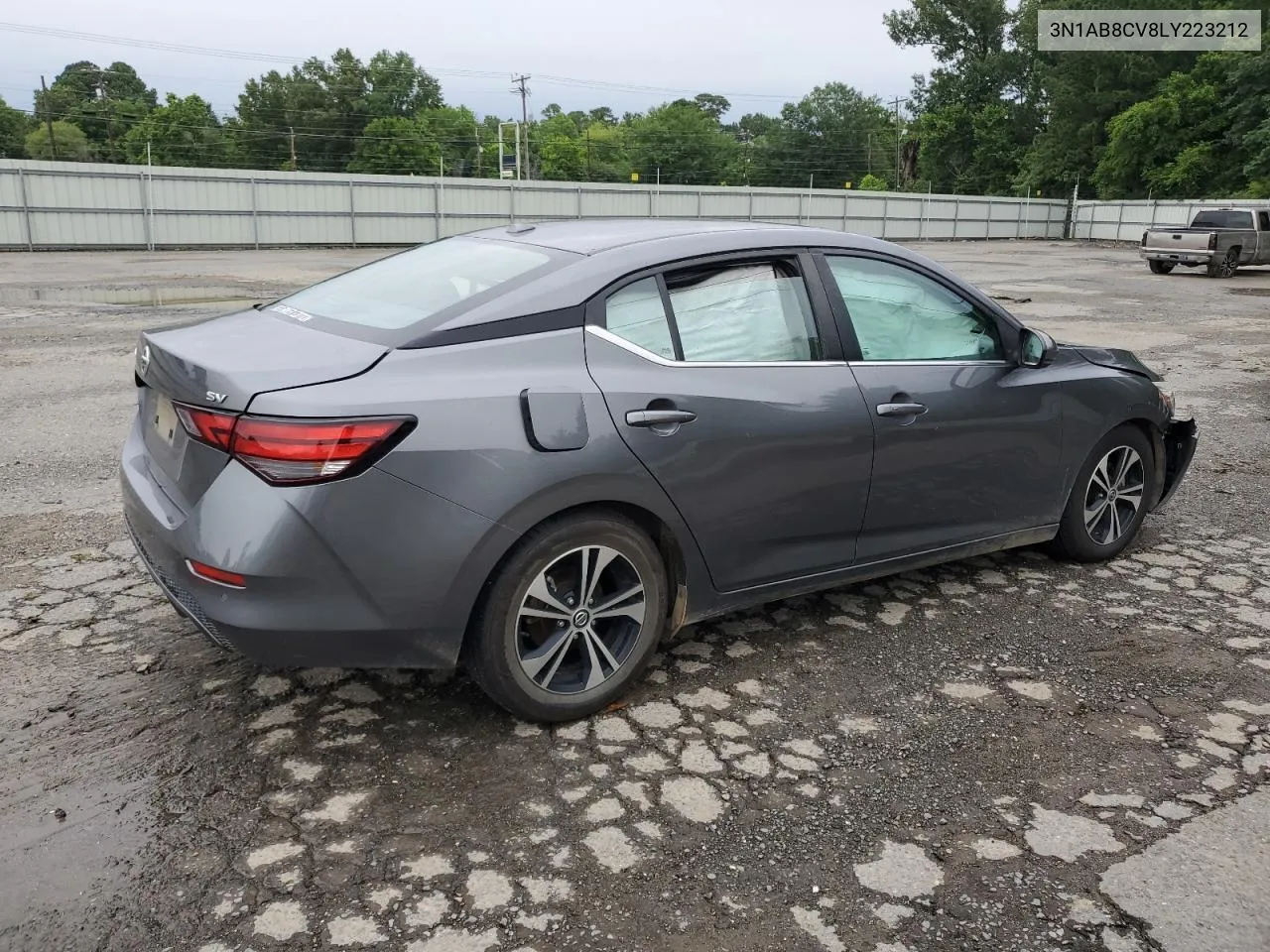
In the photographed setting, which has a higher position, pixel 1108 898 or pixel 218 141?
pixel 218 141

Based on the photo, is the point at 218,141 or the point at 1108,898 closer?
the point at 1108,898

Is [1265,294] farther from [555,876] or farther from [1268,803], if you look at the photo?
[555,876]

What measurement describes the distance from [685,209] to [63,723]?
1434 inches

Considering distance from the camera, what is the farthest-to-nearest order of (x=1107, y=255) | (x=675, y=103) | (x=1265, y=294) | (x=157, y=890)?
(x=675, y=103) → (x=1107, y=255) → (x=1265, y=294) → (x=157, y=890)

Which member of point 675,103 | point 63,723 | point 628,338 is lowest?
point 63,723

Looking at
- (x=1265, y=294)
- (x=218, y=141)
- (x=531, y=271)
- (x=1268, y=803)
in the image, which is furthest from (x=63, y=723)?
(x=218, y=141)

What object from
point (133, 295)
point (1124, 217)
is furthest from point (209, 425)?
point (1124, 217)

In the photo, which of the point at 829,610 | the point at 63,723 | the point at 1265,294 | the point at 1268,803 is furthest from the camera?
the point at 1265,294

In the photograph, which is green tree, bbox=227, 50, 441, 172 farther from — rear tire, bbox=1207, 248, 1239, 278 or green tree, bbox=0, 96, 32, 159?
rear tire, bbox=1207, 248, 1239, 278

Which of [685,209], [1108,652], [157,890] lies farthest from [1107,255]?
[157,890]

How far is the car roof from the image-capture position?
360 centimetres

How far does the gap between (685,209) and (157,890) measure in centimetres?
3714

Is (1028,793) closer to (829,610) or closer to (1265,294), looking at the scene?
(829,610)

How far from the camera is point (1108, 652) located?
3852mm
